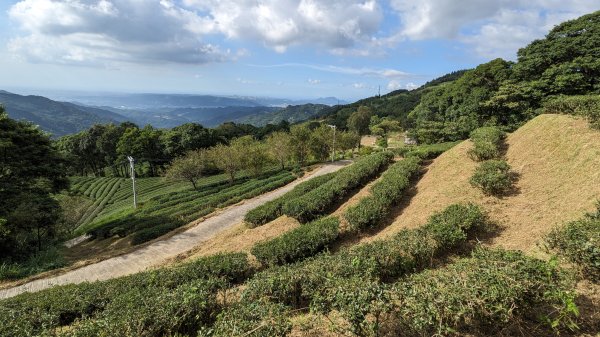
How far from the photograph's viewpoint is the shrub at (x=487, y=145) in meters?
12.8

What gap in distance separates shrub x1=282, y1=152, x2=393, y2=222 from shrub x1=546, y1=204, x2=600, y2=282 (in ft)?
30.0

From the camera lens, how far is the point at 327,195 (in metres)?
14.7

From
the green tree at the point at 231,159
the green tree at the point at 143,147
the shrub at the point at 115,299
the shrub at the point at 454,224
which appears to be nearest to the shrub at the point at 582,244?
the shrub at the point at 454,224

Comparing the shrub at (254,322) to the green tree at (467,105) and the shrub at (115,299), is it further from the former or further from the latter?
the green tree at (467,105)

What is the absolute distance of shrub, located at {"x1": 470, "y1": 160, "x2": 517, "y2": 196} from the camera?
1009 centimetres

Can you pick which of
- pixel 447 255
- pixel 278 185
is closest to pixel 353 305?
pixel 447 255

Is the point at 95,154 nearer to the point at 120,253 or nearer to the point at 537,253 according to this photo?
the point at 120,253

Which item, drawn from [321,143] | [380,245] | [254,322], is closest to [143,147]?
[321,143]

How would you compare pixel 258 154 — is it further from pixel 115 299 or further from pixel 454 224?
pixel 454 224

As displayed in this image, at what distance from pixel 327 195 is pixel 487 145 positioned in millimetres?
7248

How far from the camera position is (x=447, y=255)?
25.7 feet

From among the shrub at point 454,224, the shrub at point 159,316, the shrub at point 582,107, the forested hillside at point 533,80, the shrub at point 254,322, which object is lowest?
the shrub at point 159,316

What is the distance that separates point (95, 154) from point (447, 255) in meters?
77.1

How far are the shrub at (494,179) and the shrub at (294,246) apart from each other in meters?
5.28
